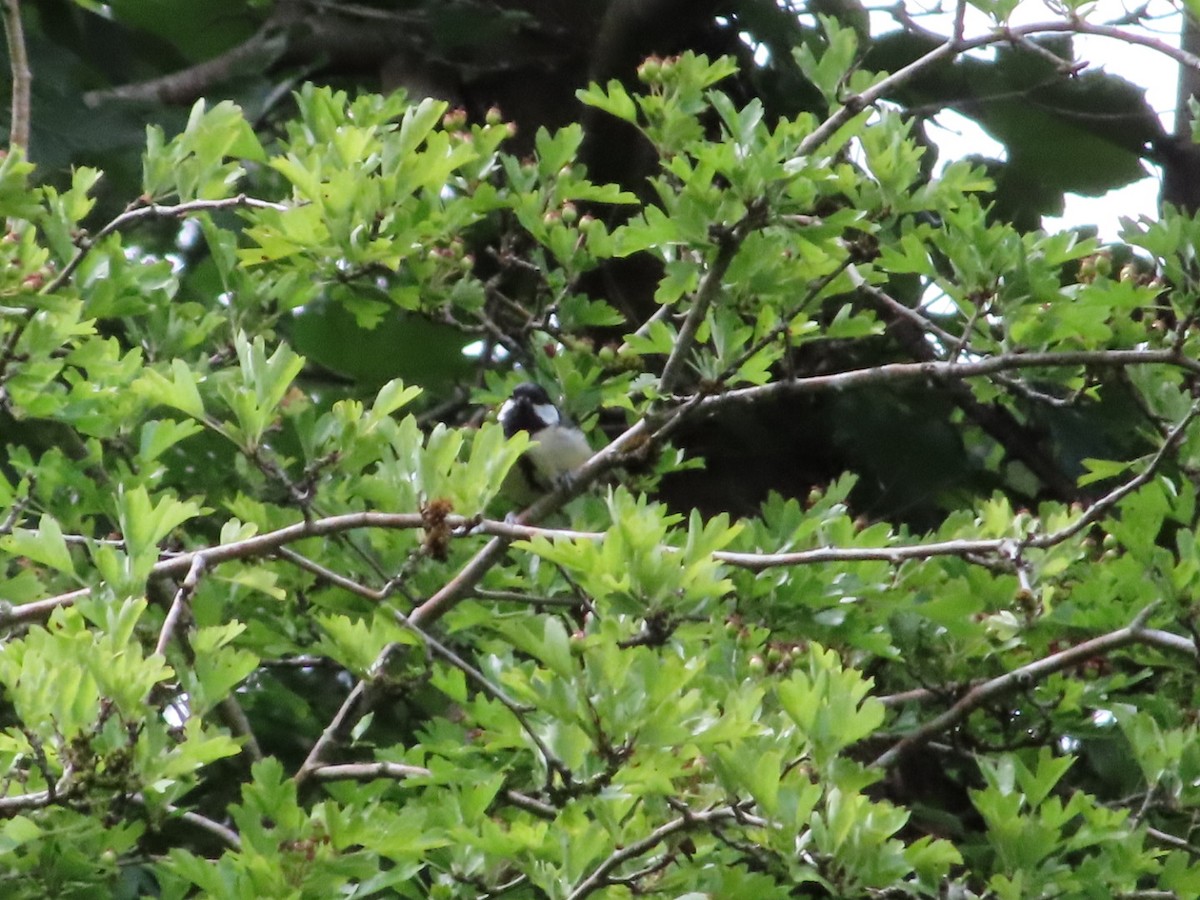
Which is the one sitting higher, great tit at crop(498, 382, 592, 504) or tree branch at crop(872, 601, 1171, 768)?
tree branch at crop(872, 601, 1171, 768)

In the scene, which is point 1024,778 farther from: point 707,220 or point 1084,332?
point 707,220

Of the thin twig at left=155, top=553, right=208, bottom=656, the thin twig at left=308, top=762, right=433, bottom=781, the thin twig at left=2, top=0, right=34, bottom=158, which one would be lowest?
the thin twig at left=308, top=762, right=433, bottom=781

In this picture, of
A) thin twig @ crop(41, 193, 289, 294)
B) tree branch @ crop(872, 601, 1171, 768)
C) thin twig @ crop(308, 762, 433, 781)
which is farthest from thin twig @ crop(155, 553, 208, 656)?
tree branch @ crop(872, 601, 1171, 768)

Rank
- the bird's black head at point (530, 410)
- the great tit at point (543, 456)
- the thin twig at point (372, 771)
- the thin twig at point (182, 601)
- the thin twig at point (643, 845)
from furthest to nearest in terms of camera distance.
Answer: the bird's black head at point (530, 410)
the great tit at point (543, 456)
the thin twig at point (372, 771)
the thin twig at point (182, 601)
the thin twig at point (643, 845)

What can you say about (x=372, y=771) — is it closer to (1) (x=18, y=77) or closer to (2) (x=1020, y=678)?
(2) (x=1020, y=678)

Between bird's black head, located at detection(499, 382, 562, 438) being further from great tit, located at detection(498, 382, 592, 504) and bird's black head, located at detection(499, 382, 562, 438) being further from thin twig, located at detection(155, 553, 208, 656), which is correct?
thin twig, located at detection(155, 553, 208, 656)

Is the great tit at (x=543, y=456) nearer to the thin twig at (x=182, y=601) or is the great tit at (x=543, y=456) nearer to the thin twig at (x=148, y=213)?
the thin twig at (x=148, y=213)

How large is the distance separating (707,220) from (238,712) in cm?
113

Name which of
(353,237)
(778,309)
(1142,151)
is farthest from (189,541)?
(1142,151)

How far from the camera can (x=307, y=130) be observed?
2.70 meters

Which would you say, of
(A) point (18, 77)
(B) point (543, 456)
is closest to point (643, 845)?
(A) point (18, 77)

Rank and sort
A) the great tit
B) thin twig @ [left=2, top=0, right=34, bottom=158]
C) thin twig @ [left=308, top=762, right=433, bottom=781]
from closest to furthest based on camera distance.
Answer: thin twig @ [left=308, top=762, right=433, bottom=781]
thin twig @ [left=2, top=0, right=34, bottom=158]
the great tit

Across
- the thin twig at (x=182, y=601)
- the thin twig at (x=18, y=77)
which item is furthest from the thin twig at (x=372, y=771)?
the thin twig at (x=18, y=77)

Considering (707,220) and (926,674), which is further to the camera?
(926,674)
